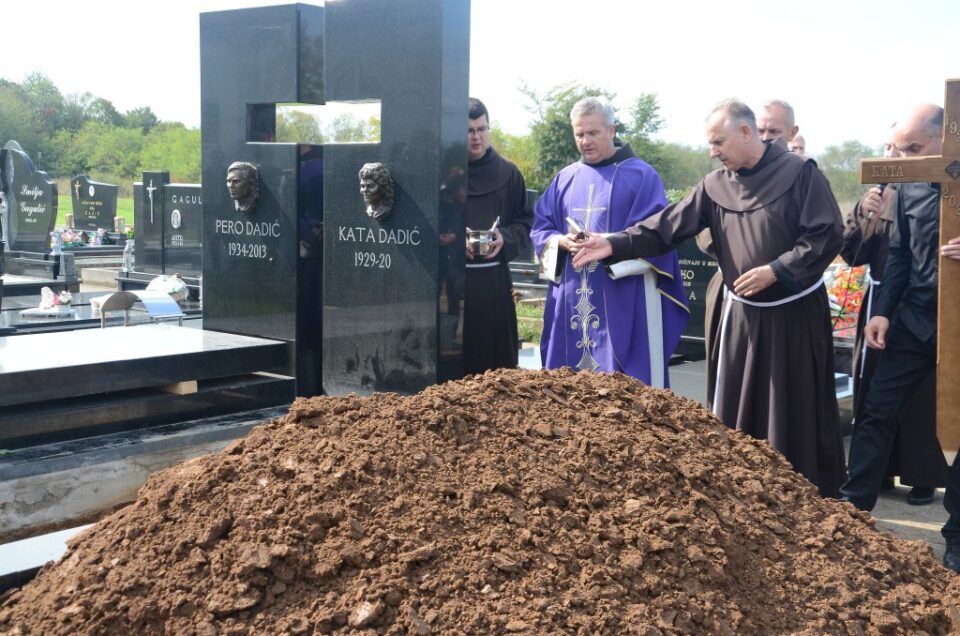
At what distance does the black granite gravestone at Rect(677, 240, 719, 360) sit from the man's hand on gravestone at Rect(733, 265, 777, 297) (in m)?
3.96

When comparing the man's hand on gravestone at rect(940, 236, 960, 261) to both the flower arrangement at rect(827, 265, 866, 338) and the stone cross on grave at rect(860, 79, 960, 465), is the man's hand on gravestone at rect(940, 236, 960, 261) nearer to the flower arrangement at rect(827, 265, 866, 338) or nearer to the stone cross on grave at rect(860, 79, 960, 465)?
the stone cross on grave at rect(860, 79, 960, 465)

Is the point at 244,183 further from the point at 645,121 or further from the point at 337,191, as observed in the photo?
the point at 645,121

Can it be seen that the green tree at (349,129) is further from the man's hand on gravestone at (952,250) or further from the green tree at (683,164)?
the green tree at (683,164)

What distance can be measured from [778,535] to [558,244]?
329cm

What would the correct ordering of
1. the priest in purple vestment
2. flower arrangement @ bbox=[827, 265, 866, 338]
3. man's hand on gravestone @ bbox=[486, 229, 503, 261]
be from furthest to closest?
flower arrangement @ bbox=[827, 265, 866, 338] → man's hand on gravestone @ bbox=[486, 229, 503, 261] → the priest in purple vestment

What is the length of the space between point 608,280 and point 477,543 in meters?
3.67

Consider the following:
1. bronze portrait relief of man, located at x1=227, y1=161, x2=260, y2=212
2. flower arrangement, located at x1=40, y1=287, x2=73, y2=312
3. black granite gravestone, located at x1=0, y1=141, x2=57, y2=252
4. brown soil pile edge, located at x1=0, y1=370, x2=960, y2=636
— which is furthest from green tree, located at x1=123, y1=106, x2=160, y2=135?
brown soil pile edge, located at x1=0, y1=370, x2=960, y2=636

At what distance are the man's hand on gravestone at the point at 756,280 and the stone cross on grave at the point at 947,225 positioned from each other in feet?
2.37

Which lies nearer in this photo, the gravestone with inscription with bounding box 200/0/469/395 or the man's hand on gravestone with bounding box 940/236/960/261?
the man's hand on gravestone with bounding box 940/236/960/261

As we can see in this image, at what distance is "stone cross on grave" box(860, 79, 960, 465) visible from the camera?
12.8 ft

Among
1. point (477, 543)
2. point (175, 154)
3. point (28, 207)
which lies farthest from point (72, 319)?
point (175, 154)

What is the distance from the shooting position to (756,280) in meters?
4.79

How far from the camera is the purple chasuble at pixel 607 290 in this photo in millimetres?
5758

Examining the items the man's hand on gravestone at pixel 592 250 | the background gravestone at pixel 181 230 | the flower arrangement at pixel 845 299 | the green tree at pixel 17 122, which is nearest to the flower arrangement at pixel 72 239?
the background gravestone at pixel 181 230
